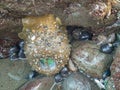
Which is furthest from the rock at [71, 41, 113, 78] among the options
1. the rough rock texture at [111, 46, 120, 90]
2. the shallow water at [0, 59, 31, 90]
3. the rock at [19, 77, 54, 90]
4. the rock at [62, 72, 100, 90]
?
the shallow water at [0, 59, 31, 90]

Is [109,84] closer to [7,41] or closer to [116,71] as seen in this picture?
[116,71]

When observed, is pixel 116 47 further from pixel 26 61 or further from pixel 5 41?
pixel 5 41

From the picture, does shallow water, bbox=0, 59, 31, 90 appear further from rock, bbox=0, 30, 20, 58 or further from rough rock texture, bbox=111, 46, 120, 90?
rough rock texture, bbox=111, 46, 120, 90

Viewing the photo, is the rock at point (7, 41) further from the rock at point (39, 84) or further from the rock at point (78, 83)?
the rock at point (78, 83)

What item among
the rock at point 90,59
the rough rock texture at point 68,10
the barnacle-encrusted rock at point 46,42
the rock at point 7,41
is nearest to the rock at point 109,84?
the rock at point 90,59

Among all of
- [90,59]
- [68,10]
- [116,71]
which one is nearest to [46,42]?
[68,10]

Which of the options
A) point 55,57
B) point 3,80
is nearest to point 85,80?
point 55,57
